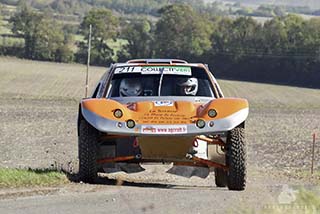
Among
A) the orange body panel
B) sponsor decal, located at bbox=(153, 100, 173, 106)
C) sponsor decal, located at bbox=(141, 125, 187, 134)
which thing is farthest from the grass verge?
sponsor decal, located at bbox=(153, 100, 173, 106)

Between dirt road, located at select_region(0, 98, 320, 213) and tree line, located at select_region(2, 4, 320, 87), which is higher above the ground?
dirt road, located at select_region(0, 98, 320, 213)

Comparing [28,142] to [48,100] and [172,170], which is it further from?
[48,100]

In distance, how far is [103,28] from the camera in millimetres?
105750

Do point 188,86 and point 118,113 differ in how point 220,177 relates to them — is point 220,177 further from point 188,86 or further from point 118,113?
point 118,113

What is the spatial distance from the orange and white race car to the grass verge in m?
0.39

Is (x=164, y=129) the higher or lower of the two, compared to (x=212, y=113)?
lower

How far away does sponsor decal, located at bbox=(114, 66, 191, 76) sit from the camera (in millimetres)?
13430

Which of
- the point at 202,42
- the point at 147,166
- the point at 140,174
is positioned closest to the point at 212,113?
the point at 140,174

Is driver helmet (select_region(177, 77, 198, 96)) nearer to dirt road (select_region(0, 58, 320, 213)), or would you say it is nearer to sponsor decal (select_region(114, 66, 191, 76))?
sponsor decal (select_region(114, 66, 191, 76))

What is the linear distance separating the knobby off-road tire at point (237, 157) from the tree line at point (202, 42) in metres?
77.9

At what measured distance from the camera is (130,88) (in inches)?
521

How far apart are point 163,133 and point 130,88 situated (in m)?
2.02

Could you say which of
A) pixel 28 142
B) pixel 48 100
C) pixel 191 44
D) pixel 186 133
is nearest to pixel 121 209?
pixel 186 133

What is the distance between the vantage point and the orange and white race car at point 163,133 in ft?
37.4
